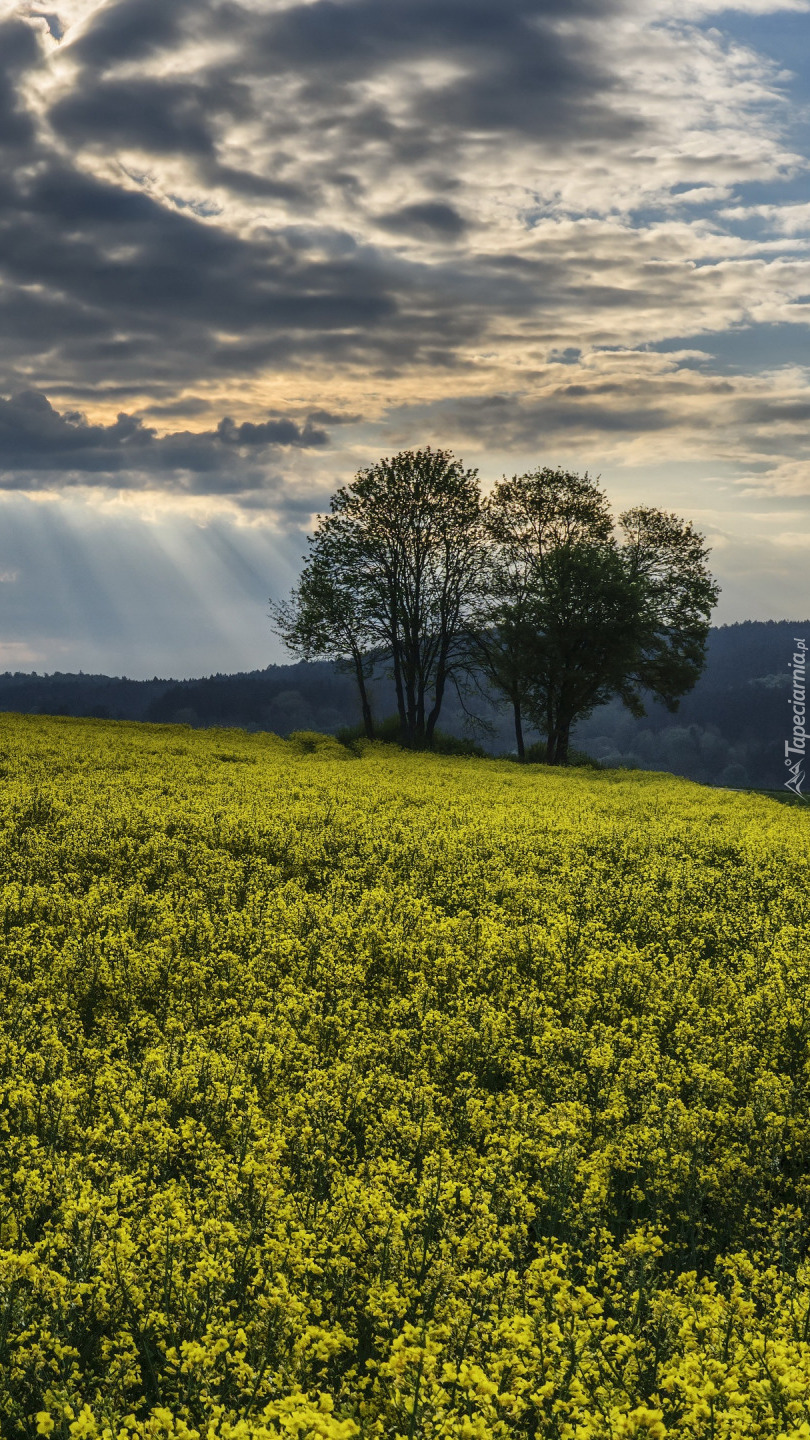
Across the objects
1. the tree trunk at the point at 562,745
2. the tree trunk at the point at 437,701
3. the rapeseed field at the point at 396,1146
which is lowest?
the rapeseed field at the point at 396,1146

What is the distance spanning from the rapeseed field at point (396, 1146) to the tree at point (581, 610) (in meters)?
36.9

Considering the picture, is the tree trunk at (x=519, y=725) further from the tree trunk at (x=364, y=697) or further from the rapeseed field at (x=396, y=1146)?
the rapeseed field at (x=396, y=1146)

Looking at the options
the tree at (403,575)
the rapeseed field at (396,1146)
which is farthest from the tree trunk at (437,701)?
the rapeseed field at (396,1146)

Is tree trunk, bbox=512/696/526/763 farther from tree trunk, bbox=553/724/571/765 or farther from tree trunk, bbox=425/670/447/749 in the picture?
tree trunk, bbox=425/670/447/749

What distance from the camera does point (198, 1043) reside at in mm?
9805

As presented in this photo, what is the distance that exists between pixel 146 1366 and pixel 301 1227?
1273mm

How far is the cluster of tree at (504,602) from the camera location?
54281mm

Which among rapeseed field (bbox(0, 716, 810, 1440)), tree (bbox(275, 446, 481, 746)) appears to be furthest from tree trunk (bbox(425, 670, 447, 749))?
rapeseed field (bbox(0, 716, 810, 1440))

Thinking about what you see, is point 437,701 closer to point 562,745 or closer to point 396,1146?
point 562,745

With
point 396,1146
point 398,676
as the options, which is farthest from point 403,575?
point 396,1146

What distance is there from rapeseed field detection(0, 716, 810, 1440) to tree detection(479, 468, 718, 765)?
3693 centimetres

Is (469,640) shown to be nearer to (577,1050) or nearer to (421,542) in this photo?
(421,542)

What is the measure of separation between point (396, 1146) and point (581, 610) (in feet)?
156

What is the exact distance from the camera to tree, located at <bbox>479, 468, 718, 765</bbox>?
53656 millimetres
